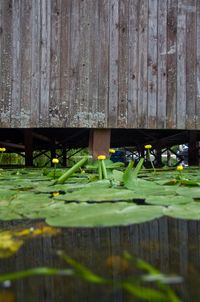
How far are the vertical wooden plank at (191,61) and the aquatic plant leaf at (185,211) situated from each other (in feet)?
6.11

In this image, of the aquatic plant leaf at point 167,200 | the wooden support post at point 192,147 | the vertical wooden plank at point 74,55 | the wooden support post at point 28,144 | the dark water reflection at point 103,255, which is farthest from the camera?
the wooden support post at point 192,147

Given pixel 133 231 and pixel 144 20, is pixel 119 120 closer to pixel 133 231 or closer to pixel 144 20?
pixel 144 20

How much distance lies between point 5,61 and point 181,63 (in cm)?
139

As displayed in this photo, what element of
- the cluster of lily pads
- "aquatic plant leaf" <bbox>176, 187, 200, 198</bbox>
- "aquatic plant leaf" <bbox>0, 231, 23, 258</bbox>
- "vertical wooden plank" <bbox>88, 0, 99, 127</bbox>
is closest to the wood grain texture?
"vertical wooden plank" <bbox>88, 0, 99, 127</bbox>

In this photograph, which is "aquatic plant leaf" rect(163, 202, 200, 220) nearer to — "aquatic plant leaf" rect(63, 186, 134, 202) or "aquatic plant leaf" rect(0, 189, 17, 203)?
"aquatic plant leaf" rect(63, 186, 134, 202)

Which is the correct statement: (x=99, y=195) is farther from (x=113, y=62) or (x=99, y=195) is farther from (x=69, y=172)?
(x=113, y=62)

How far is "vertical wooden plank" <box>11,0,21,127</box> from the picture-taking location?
100.0 inches

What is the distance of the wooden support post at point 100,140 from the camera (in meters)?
2.75

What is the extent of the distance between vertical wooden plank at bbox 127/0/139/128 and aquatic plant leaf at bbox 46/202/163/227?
175 cm

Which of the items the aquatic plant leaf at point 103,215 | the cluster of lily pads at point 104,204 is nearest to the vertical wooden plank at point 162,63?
the cluster of lily pads at point 104,204

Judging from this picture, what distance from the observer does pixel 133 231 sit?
767 millimetres

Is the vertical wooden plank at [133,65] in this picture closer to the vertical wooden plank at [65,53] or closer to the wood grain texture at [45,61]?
the vertical wooden plank at [65,53]

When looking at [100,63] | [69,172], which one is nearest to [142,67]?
[100,63]

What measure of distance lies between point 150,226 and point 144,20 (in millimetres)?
2292
